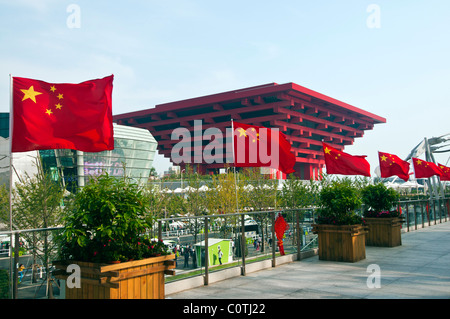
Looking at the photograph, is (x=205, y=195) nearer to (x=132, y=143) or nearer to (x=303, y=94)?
(x=132, y=143)

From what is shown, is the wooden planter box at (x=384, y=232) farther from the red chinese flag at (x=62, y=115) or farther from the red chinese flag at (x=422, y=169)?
the red chinese flag at (x=422, y=169)

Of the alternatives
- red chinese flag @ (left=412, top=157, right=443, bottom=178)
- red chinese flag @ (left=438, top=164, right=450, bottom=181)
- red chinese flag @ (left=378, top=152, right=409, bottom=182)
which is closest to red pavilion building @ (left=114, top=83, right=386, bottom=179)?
red chinese flag @ (left=438, top=164, right=450, bottom=181)

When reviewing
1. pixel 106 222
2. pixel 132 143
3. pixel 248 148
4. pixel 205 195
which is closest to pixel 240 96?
pixel 132 143

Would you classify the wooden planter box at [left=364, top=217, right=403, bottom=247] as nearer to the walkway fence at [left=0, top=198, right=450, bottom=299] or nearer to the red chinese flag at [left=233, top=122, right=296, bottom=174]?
the walkway fence at [left=0, top=198, right=450, bottom=299]

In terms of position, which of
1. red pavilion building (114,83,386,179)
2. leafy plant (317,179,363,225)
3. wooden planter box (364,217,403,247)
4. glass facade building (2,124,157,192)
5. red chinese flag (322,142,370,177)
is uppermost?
red pavilion building (114,83,386,179)

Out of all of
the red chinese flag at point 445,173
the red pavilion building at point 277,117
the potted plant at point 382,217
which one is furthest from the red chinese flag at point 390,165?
the red pavilion building at point 277,117

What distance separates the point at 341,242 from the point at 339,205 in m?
1.08

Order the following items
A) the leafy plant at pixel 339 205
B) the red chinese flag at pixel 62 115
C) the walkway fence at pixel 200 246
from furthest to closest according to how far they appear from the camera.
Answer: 1. the leafy plant at pixel 339 205
2. the red chinese flag at pixel 62 115
3. the walkway fence at pixel 200 246

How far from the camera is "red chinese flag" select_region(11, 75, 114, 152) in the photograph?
691cm

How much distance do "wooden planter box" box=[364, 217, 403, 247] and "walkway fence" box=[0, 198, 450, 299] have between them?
3.28 meters

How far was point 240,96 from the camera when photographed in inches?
3012

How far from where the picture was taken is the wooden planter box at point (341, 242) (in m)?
11.2

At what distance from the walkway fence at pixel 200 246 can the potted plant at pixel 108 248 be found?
757mm

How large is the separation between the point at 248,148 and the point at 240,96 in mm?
64960
